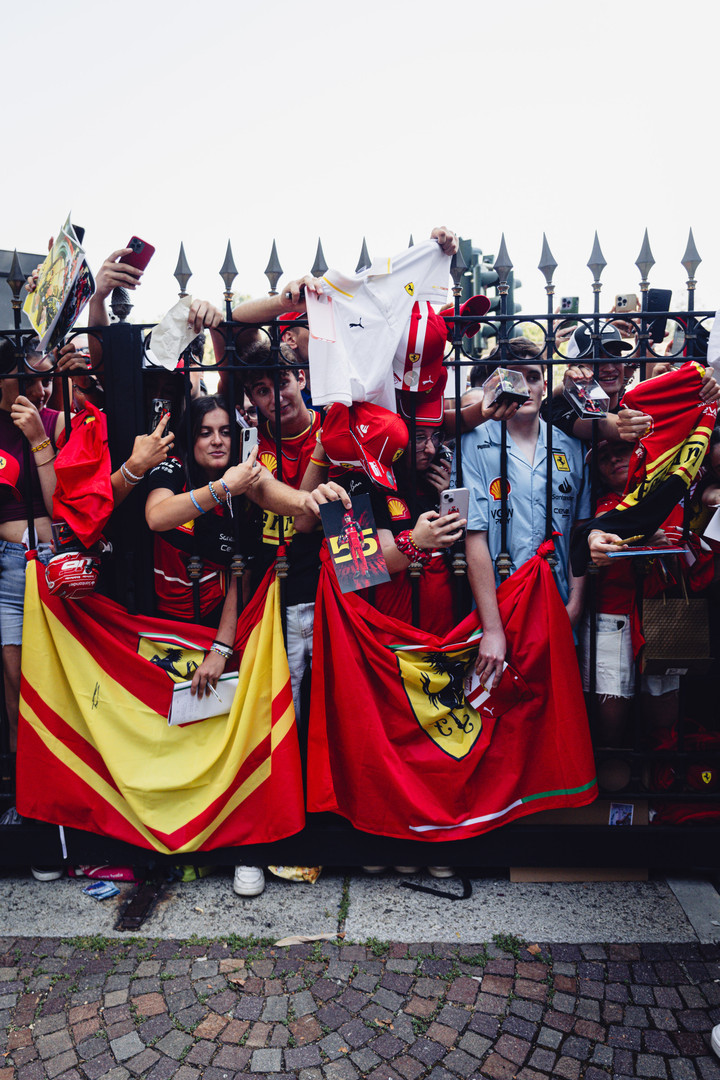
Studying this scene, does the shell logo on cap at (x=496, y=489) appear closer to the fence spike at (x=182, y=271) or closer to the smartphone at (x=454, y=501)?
the smartphone at (x=454, y=501)

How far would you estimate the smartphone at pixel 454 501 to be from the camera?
3092 millimetres

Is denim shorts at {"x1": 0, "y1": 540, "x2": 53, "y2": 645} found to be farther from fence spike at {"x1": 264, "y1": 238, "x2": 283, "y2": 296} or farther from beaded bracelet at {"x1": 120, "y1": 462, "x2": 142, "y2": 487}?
fence spike at {"x1": 264, "y1": 238, "x2": 283, "y2": 296}

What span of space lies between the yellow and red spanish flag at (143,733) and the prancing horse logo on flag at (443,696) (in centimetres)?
55

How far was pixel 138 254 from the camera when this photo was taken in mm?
3244

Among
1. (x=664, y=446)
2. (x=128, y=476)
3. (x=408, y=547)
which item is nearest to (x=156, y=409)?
(x=128, y=476)

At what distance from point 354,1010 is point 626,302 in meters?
3.11

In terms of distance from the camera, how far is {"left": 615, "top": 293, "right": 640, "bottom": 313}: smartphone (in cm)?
343

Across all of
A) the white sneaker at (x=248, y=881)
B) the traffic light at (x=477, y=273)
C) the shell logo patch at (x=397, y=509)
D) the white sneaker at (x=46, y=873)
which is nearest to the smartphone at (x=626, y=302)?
the shell logo patch at (x=397, y=509)

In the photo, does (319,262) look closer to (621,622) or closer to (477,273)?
(621,622)

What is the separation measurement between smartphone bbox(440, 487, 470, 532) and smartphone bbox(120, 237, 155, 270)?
1634mm

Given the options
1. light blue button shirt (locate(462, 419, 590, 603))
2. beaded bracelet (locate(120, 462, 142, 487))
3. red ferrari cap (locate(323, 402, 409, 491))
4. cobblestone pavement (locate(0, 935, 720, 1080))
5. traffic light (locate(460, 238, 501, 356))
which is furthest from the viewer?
traffic light (locate(460, 238, 501, 356))

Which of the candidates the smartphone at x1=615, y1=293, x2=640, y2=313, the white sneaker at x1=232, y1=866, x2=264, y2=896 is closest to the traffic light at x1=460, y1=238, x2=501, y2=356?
the smartphone at x1=615, y1=293, x2=640, y2=313

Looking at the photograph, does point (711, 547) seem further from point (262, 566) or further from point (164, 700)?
point (164, 700)

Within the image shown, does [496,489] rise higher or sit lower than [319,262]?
lower
